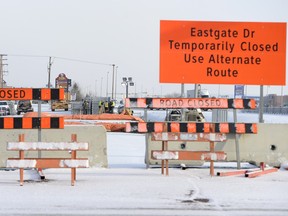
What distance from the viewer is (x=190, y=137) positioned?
11.7 m

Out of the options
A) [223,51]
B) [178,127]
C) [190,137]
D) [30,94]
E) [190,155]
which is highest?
[223,51]

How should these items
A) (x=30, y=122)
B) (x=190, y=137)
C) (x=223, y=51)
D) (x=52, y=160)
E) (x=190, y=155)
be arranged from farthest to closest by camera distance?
1. (x=223, y=51)
2. (x=190, y=137)
3. (x=190, y=155)
4. (x=30, y=122)
5. (x=52, y=160)

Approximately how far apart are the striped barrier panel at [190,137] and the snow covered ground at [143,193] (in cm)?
73

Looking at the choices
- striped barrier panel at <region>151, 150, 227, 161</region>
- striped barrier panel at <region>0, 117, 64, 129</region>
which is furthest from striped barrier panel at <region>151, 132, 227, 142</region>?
striped barrier panel at <region>0, 117, 64, 129</region>

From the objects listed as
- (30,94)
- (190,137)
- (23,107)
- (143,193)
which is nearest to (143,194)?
(143,193)

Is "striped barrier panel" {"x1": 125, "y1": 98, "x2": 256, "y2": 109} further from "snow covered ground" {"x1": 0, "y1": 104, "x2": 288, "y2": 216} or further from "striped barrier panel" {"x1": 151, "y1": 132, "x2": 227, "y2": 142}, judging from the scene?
"snow covered ground" {"x1": 0, "y1": 104, "x2": 288, "y2": 216}

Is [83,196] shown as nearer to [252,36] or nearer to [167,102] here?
[167,102]

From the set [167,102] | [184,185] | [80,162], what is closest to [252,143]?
[167,102]

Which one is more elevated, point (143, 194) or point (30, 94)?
point (30, 94)

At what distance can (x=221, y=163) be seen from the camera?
45.9 ft

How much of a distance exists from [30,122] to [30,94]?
581 mm

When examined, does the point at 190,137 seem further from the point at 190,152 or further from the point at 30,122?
the point at 30,122

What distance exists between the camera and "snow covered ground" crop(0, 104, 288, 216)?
7789 mm

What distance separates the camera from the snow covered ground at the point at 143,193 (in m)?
7.79
